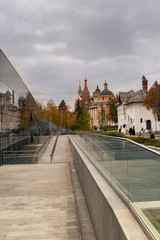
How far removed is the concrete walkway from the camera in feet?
18.7

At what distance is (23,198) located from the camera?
841 cm

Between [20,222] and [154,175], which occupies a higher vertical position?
[154,175]

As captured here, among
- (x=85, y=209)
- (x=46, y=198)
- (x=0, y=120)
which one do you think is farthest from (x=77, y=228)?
(x=0, y=120)

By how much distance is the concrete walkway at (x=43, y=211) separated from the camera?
18.7ft

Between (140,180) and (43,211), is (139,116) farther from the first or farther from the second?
(140,180)

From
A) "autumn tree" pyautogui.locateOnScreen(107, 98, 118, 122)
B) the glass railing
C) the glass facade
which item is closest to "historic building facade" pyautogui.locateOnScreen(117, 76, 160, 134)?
"autumn tree" pyautogui.locateOnScreen(107, 98, 118, 122)

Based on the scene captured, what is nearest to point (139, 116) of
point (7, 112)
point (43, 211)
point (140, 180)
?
point (7, 112)

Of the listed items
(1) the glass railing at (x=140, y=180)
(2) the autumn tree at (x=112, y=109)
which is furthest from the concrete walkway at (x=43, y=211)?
(2) the autumn tree at (x=112, y=109)

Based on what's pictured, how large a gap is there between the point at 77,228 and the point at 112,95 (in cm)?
11028

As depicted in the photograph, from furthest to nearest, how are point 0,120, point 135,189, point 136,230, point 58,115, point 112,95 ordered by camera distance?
point 112,95
point 58,115
point 0,120
point 135,189
point 136,230

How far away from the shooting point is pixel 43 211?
7.14 metres

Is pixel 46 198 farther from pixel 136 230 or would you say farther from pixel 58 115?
pixel 58 115

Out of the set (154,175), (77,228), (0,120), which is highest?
(0,120)

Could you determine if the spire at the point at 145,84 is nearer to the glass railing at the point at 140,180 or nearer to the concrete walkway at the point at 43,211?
the concrete walkway at the point at 43,211
